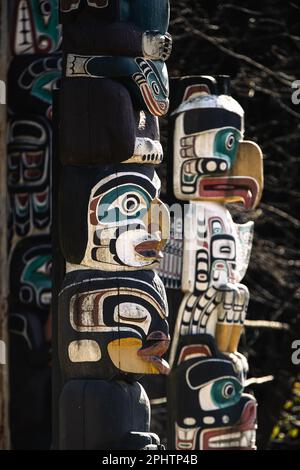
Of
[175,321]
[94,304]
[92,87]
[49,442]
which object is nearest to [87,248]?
[94,304]

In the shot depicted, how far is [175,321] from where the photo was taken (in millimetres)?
10750

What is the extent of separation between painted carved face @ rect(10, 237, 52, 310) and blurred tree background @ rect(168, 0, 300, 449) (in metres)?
2.56

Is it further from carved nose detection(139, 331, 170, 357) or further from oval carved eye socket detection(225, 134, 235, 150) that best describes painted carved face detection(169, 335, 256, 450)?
carved nose detection(139, 331, 170, 357)

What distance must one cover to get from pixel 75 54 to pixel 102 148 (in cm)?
61

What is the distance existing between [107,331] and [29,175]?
385 centimetres

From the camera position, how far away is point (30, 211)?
12.5 metres

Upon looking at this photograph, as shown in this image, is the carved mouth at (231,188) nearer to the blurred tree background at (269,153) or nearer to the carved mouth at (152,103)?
the carved mouth at (152,103)

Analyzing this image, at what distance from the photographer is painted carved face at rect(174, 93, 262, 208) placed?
35.8 ft

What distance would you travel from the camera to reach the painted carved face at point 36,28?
12695 mm

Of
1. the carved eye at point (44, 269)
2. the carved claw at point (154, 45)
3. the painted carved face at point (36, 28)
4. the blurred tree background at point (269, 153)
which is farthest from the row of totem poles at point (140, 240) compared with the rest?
the blurred tree background at point (269, 153)

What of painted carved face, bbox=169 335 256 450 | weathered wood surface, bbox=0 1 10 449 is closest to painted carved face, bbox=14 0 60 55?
weathered wood surface, bbox=0 1 10 449

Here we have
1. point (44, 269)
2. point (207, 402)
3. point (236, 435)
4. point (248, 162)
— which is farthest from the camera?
point (44, 269)

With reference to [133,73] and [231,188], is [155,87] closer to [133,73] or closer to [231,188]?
[133,73]

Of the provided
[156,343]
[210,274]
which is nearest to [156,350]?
[156,343]
